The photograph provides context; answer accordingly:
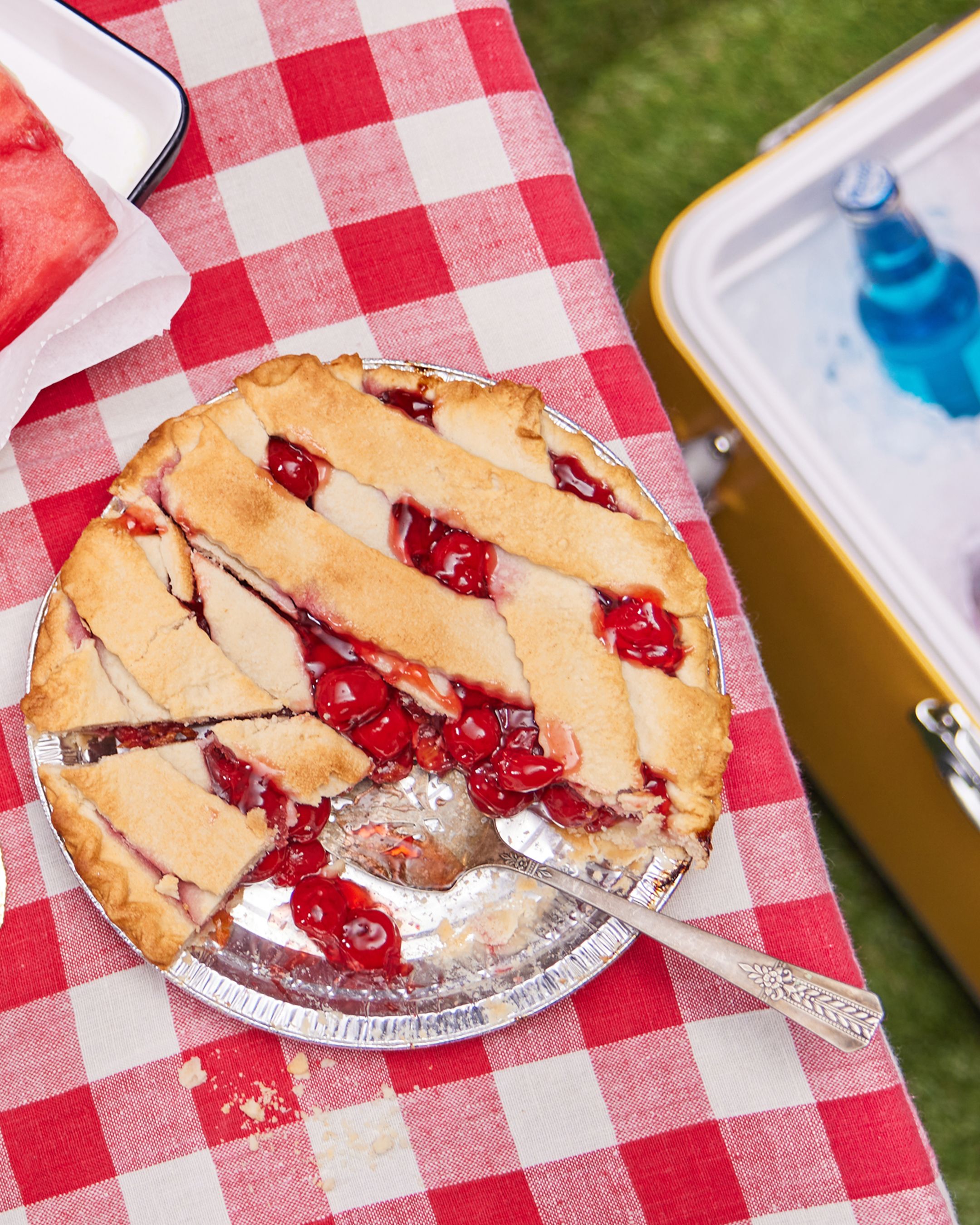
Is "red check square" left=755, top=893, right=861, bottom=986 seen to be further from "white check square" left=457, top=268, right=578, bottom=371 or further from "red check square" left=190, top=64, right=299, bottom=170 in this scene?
"red check square" left=190, top=64, right=299, bottom=170

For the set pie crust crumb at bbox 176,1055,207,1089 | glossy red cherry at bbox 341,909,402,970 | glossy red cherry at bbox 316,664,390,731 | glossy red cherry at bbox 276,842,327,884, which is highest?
glossy red cherry at bbox 316,664,390,731

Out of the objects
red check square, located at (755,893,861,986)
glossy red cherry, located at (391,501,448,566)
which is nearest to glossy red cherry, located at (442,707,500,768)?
glossy red cherry, located at (391,501,448,566)

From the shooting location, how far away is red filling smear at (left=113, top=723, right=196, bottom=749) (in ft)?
4.67

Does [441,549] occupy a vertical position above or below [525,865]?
above

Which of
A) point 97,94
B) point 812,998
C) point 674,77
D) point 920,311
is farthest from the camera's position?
point 674,77

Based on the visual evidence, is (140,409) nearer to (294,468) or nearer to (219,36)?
(294,468)

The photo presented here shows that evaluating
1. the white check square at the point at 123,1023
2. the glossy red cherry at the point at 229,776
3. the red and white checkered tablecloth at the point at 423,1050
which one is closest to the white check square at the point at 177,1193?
the red and white checkered tablecloth at the point at 423,1050

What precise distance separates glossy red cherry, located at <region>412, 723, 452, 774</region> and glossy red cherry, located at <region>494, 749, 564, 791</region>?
100 mm

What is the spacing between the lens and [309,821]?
1.40 metres

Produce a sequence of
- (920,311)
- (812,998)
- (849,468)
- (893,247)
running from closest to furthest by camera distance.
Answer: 1. (812,998)
2. (893,247)
3. (920,311)
4. (849,468)

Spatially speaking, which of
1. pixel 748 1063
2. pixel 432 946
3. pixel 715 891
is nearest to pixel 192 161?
pixel 432 946

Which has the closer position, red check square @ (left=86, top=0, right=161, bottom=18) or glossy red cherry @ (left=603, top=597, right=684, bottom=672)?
glossy red cherry @ (left=603, top=597, right=684, bottom=672)

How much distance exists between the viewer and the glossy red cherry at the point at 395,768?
142cm

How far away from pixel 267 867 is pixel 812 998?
72 cm
